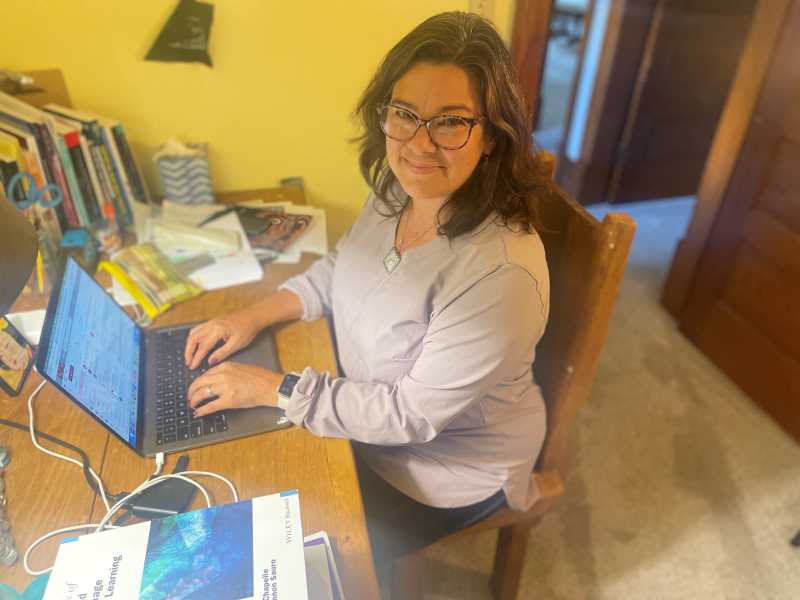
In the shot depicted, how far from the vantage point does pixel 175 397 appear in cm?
94

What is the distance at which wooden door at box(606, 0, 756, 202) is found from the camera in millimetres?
2676

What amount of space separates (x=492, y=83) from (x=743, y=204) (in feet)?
5.17

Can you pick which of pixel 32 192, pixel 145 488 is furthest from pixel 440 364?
pixel 32 192

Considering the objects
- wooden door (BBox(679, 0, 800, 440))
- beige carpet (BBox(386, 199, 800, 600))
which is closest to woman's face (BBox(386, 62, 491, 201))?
beige carpet (BBox(386, 199, 800, 600))

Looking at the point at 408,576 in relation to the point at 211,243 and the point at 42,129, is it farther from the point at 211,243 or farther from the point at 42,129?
the point at 42,129

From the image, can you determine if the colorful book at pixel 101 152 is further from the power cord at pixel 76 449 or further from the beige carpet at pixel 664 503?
the beige carpet at pixel 664 503

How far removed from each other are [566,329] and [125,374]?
762mm

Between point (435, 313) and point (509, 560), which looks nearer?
point (435, 313)

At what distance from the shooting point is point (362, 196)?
1761 mm

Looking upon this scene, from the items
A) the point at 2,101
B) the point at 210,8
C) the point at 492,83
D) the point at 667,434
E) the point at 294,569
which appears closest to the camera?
the point at 294,569

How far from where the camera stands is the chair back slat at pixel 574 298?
0.86 meters

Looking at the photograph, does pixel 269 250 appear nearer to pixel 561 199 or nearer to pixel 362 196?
pixel 362 196

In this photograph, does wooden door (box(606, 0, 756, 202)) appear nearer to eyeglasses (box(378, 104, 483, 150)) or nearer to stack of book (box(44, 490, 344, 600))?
eyeglasses (box(378, 104, 483, 150))

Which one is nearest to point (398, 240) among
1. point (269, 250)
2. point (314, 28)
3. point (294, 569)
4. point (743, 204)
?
point (269, 250)
